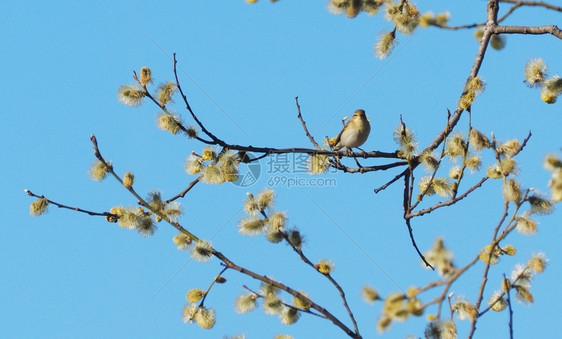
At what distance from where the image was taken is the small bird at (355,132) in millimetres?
7132

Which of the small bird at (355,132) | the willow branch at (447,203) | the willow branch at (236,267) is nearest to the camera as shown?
the willow branch at (236,267)

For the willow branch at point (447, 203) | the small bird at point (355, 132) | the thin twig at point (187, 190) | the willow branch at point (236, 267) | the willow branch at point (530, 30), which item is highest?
the small bird at point (355, 132)

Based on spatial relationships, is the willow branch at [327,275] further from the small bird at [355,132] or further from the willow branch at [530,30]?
the small bird at [355,132]

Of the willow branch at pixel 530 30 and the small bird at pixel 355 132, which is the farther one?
the small bird at pixel 355 132

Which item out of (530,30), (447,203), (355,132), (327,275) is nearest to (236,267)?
(327,275)

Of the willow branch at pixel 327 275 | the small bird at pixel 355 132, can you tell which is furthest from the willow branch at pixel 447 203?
the small bird at pixel 355 132

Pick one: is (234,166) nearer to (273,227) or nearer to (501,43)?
(273,227)

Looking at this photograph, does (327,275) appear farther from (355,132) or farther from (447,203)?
(355,132)

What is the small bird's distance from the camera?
23.4 feet

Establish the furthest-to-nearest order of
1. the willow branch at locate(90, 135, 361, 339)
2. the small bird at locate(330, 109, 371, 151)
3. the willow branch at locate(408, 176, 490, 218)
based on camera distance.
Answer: the small bird at locate(330, 109, 371, 151) → the willow branch at locate(408, 176, 490, 218) → the willow branch at locate(90, 135, 361, 339)

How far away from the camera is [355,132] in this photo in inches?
280

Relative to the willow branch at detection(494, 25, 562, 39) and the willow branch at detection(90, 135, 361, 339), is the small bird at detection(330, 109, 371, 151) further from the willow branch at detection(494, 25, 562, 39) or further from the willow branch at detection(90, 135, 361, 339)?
the willow branch at detection(90, 135, 361, 339)

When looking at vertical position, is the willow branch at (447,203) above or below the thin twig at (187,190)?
above

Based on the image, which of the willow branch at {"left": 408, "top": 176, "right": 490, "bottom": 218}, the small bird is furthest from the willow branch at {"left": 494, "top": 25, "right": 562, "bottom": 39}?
the small bird
